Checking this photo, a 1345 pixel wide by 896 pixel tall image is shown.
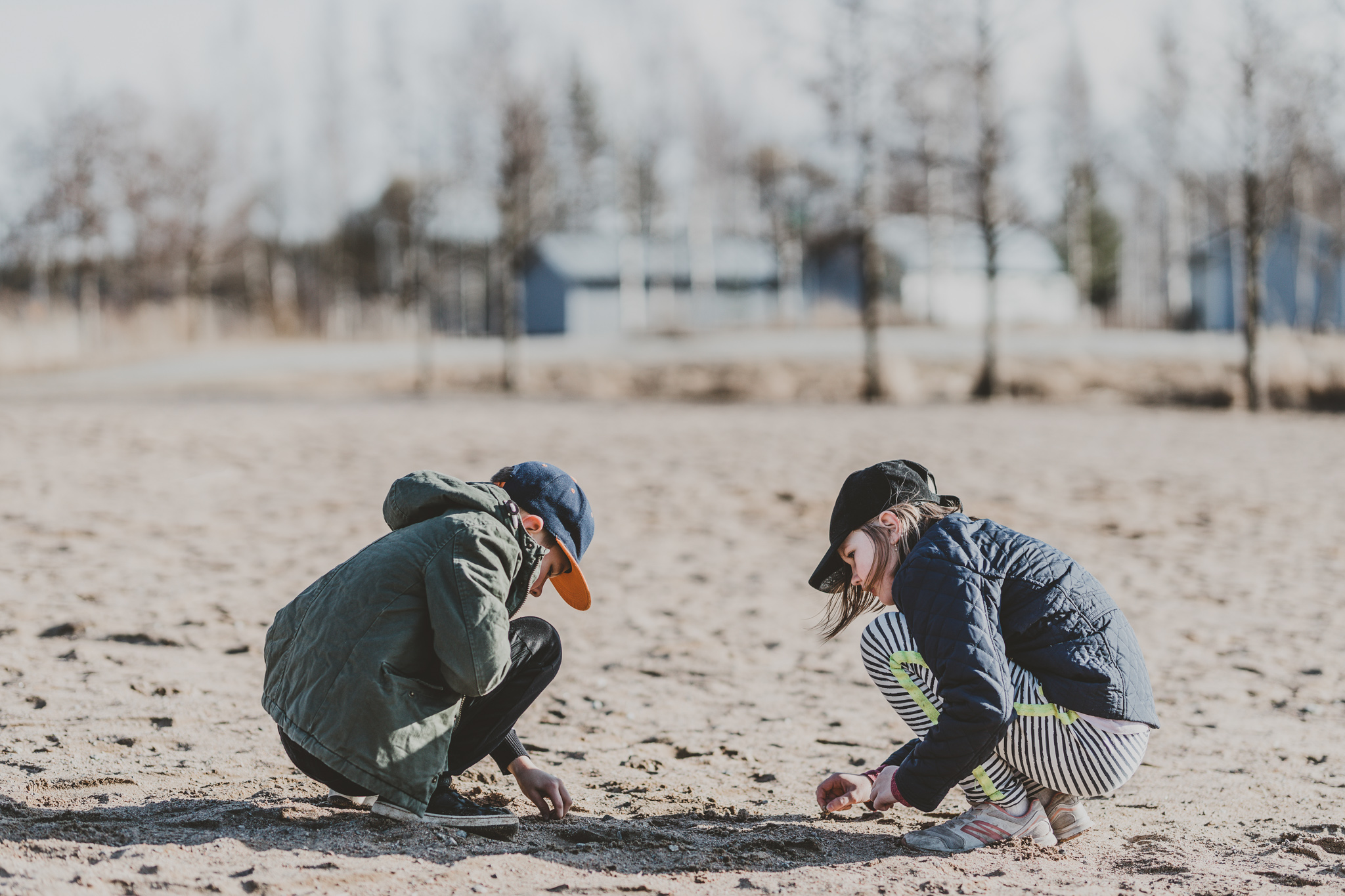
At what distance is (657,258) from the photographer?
39875mm

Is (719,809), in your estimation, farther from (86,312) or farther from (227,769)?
(86,312)

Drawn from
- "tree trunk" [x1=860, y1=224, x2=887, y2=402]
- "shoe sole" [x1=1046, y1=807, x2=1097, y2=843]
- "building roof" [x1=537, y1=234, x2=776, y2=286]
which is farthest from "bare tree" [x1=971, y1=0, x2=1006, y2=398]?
"building roof" [x1=537, y1=234, x2=776, y2=286]

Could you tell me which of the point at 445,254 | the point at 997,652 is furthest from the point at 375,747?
the point at 445,254

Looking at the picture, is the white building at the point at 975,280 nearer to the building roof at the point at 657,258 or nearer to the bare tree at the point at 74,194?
the building roof at the point at 657,258

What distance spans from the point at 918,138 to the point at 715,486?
14.0 metres

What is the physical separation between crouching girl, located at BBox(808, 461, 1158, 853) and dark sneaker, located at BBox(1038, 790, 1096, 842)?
2.7 inches

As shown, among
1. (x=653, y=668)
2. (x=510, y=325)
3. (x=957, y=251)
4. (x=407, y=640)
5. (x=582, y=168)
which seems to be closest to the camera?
→ (x=407, y=640)

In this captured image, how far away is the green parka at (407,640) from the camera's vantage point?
7.84ft

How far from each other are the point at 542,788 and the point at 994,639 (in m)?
1.13

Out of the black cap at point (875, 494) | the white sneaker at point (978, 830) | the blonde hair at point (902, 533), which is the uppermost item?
the black cap at point (875, 494)

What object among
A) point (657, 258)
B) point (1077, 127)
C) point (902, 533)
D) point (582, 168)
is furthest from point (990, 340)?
point (582, 168)

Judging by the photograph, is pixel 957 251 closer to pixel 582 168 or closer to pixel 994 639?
pixel 582 168

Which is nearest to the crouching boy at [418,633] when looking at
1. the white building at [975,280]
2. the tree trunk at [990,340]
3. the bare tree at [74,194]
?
the tree trunk at [990,340]

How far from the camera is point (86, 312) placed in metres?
26.7
